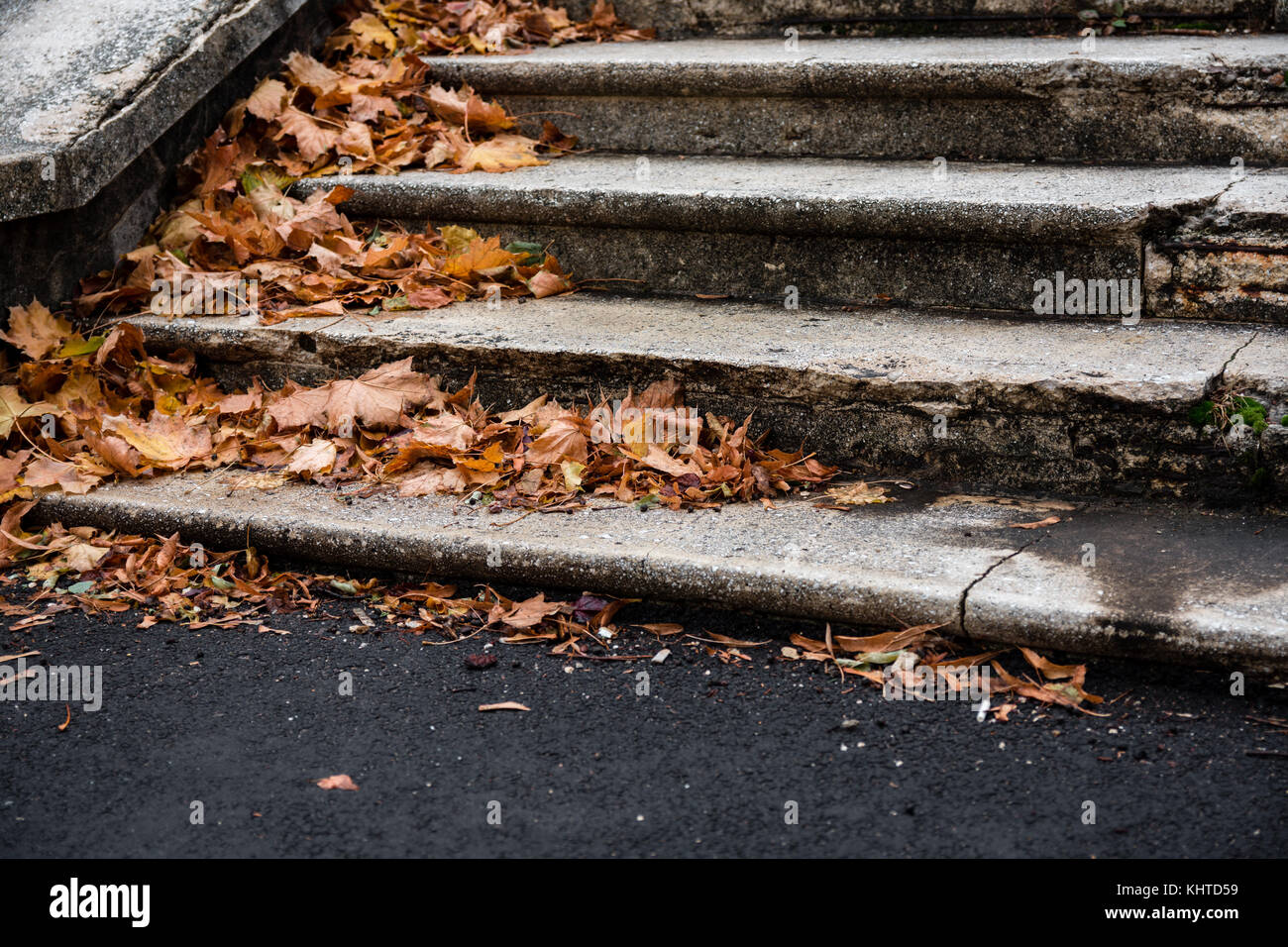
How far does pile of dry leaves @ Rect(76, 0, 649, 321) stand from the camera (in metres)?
3.28

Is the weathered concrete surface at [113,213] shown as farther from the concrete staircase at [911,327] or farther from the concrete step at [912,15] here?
the concrete step at [912,15]

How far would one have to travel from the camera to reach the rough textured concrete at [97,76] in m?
3.07

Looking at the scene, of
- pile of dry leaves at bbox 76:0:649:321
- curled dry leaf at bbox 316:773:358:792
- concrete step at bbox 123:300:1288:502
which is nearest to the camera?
curled dry leaf at bbox 316:773:358:792

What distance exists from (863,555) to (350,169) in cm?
219

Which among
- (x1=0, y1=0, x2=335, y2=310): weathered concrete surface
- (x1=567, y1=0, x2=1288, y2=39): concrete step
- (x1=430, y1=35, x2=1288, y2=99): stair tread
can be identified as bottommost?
(x1=0, y1=0, x2=335, y2=310): weathered concrete surface

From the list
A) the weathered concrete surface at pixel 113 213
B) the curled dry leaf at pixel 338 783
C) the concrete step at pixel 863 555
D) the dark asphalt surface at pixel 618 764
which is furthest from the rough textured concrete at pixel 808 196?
the curled dry leaf at pixel 338 783

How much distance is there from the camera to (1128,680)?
1.98 m

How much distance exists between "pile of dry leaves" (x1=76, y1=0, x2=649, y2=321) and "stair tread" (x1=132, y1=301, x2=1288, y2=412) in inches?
5.4

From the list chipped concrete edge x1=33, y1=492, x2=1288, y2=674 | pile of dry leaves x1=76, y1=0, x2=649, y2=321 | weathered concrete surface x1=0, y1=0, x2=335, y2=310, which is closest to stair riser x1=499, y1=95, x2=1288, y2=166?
pile of dry leaves x1=76, y1=0, x2=649, y2=321

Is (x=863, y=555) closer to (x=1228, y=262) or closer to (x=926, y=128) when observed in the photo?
(x=1228, y=262)

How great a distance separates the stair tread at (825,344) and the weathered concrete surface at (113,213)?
304mm

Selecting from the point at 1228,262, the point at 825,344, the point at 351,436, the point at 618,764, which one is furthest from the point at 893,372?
the point at 351,436

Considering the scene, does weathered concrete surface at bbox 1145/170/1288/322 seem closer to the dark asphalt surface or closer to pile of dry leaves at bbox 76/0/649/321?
the dark asphalt surface

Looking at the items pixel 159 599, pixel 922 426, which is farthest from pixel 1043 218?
pixel 159 599
